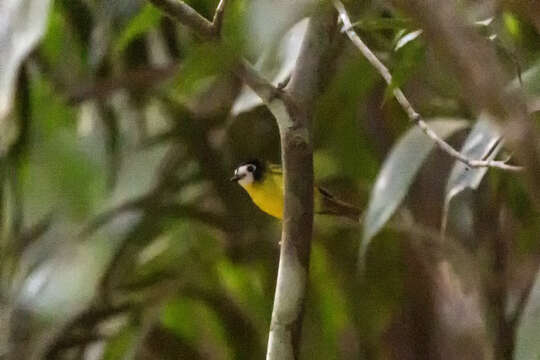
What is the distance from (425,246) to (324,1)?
0.54m

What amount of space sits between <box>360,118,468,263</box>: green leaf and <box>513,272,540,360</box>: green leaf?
0.16 metres

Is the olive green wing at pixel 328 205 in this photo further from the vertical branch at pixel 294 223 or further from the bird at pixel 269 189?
the vertical branch at pixel 294 223

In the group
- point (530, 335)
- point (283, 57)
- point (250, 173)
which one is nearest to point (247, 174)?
point (250, 173)

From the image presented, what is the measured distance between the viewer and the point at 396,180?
718 mm

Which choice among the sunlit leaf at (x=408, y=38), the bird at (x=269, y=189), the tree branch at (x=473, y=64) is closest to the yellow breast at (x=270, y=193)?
the bird at (x=269, y=189)

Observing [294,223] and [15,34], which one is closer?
[294,223]

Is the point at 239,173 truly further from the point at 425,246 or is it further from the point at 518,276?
the point at 518,276

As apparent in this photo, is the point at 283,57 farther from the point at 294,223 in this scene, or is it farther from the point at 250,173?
the point at 294,223

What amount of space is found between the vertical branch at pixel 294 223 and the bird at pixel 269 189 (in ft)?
0.88

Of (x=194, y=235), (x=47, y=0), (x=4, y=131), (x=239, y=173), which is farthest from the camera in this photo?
(x=194, y=235)

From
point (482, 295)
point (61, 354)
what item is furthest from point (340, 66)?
point (61, 354)

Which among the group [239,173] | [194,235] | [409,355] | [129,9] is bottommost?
[409,355]

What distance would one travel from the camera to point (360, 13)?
0.76 metres

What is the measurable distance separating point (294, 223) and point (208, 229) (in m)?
0.60
